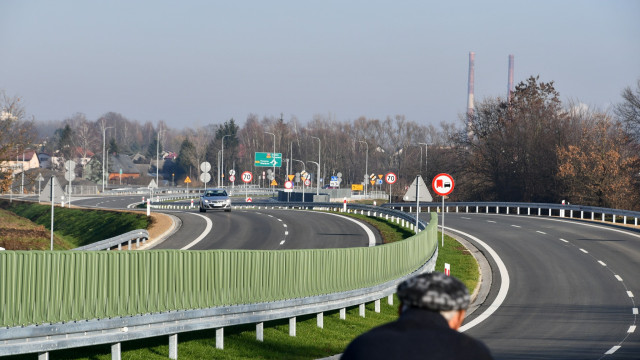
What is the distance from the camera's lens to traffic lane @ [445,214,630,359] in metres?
16.3

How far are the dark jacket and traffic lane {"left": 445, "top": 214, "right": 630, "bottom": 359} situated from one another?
39.3ft

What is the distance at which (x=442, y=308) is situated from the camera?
3.58m

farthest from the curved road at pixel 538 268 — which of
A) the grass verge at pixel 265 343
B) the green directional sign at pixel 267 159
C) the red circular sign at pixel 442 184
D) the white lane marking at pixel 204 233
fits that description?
the green directional sign at pixel 267 159

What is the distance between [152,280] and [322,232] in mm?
26353

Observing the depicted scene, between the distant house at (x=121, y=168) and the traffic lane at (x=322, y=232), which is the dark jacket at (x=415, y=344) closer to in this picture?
the traffic lane at (x=322, y=232)

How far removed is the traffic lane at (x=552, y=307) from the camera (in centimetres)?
1634

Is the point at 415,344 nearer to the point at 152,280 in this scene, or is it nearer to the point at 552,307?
the point at 152,280

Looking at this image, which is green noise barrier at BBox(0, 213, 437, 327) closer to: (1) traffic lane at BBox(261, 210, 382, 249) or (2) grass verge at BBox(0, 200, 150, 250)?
(1) traffic lane at BBox(261, 210, 382, 249)

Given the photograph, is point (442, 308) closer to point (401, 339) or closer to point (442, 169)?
point (401, 339)

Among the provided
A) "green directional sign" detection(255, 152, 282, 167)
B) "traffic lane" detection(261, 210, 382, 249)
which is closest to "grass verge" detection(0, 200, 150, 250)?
"traffic lane" detection(261, 210, 382, 249)

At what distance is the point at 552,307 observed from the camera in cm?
2122

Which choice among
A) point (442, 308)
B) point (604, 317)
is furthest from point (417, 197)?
point (442, 308)

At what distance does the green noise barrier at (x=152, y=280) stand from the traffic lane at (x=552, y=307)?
136 inches

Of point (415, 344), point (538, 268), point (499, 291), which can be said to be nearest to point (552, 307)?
point (499, 291)
